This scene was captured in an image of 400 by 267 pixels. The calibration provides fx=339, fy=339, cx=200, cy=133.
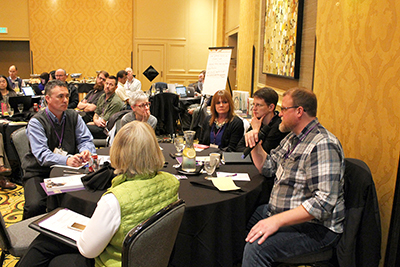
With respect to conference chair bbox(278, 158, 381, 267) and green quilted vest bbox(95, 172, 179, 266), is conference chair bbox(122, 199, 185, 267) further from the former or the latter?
conference chair bbox(278, 158, 381, 267)

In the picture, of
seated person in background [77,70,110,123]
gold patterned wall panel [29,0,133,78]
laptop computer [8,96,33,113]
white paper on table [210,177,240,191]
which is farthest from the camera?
gold patterned wall panel [29,0,133,78]

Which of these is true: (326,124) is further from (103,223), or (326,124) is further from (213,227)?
(103,223)

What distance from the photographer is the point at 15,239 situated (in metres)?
2.01

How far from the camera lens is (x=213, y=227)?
1.98 metres

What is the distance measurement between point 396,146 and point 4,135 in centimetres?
428

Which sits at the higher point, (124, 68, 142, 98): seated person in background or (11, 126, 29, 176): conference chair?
(124, 68, 142, 98): seated person in background

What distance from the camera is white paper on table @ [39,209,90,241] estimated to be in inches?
67.9

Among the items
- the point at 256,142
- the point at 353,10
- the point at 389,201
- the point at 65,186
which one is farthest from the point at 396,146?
the point at 65,186

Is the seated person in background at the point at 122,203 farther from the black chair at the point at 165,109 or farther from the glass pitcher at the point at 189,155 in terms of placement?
the black chair at the point at 165,109

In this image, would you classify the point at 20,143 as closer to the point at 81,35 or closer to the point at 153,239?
the point at 153,239

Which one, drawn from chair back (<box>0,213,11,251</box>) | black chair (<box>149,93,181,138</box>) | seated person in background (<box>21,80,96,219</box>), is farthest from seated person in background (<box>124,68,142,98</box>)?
chair back (<box>0,213,11,251</box>)

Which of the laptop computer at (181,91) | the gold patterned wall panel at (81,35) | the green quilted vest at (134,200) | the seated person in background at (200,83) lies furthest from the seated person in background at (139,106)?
the gold patterned wall panel at (81,35)

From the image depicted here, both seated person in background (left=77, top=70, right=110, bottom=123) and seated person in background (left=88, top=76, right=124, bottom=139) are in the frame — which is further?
seated person in background (left=77, top=70, right=110, bottom=123)

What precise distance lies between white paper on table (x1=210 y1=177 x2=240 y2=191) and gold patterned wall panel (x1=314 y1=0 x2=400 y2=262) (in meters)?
0.88
